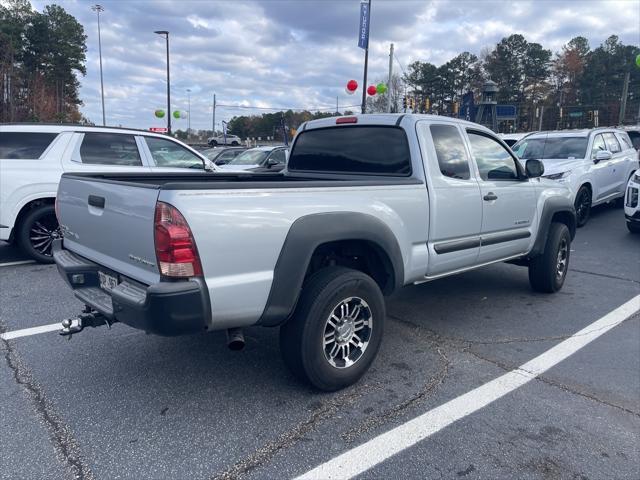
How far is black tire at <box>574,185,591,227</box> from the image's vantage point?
365 inches

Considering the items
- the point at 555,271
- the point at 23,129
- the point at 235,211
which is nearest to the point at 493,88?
the point at 555,271

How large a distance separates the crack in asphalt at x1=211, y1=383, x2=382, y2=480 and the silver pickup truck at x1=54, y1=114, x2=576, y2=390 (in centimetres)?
11

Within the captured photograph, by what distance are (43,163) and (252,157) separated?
806cm

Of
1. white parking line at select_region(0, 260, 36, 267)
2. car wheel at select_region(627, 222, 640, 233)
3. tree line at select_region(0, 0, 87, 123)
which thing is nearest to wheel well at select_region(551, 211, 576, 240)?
car wheel at select_region(627, 222, 640, 233)

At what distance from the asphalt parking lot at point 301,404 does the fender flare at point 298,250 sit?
2.32 ft

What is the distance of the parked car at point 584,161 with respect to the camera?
898cm

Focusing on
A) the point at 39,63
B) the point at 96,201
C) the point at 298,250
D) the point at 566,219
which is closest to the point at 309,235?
the point at 298,250

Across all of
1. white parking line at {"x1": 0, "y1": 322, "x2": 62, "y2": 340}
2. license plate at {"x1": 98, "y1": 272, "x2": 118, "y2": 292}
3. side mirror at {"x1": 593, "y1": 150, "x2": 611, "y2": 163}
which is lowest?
white parking line at {"x1": 0, "y1": 322, "x2": 62, "y2": 340}

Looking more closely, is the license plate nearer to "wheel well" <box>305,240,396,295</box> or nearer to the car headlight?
"wheel well" <box>305,240,396,295</box>

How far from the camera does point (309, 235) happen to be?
289cm

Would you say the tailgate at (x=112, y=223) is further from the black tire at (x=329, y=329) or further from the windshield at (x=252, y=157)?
the windshield at (x=252, y=157)

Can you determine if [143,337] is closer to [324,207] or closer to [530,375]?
[324,207]

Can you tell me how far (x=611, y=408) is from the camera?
316 centimetres

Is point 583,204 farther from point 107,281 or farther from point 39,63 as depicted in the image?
point 39,63
